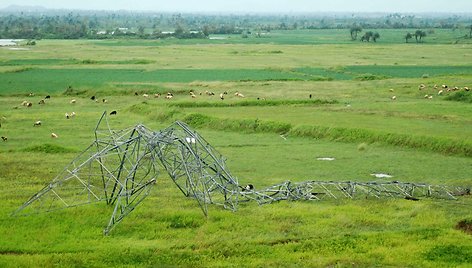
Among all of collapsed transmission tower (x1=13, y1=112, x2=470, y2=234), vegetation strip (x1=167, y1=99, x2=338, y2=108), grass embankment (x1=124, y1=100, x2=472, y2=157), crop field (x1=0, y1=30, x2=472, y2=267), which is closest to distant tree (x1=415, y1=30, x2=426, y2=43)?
crop field (x1=0, y1=30, x2=472, y2=267)

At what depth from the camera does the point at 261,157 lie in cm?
2712

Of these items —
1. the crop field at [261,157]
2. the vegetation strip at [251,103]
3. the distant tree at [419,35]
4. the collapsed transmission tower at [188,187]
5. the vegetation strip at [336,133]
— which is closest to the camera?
the crop field at [261,157]

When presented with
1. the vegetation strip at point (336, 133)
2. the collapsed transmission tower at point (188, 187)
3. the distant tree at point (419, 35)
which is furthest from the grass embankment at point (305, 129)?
the distant tree at point (419, 35)

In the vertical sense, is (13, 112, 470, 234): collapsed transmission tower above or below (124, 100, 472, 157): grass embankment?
above

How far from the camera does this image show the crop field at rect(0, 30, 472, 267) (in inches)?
583

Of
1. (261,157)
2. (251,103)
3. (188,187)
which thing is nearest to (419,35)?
(251,103)

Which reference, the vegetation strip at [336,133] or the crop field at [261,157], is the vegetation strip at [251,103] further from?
the vegetation strip at [336,133]

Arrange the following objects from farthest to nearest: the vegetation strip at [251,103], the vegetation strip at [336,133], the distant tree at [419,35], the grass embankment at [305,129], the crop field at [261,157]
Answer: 1. the distant tree at [419,35]
2. the vegetation strip at [251,103]
3. the grass embankment at [305,129]
4. the vegetation strip at [336,133]
5. the crop field at [261,157]

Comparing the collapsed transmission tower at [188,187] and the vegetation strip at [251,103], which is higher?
the collapsed transmission tower at [188,187]

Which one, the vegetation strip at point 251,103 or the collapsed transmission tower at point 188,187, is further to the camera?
the vegetation strip at point 251,103

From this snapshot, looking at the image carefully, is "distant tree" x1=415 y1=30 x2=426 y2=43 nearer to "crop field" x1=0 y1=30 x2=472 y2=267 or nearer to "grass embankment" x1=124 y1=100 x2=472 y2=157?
"crop field" x1=0 y1=30 x2=472 y2=267

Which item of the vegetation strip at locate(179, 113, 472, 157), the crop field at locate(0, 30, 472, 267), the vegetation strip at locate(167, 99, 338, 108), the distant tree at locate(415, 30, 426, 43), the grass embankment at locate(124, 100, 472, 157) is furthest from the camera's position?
the distant tree at locate(415, 30, 426, 43)

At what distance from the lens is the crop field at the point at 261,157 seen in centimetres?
1480

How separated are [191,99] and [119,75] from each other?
61.0 feet
